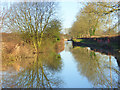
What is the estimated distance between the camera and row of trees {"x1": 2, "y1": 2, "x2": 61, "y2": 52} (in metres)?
19.5

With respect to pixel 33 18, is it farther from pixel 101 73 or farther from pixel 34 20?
pixel 101 73

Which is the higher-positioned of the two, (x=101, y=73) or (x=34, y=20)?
(x=34, y=20)

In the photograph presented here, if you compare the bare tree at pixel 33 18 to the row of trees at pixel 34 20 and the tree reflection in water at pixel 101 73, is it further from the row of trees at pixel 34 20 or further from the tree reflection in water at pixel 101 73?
the tree reflection in water at pixel 101 73

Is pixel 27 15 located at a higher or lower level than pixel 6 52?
higher

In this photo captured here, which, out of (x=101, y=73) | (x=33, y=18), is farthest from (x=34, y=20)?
(x=101, y=73)

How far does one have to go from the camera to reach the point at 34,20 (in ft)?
69.4

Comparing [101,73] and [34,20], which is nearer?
[101,73]

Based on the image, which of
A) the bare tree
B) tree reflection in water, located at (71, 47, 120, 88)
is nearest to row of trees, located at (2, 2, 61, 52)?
the bare tree

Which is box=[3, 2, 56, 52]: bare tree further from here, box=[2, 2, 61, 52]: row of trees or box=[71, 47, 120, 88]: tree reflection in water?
box=[71, 47, 120, 88]: tree reflection in water

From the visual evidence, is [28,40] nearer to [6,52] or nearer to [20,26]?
[20,26]

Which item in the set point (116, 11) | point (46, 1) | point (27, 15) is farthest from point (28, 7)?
point (116, 11)

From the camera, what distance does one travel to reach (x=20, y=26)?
1948 cm

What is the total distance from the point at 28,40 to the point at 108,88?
50.1 feet

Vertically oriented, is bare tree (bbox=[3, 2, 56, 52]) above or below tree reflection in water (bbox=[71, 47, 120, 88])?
above
